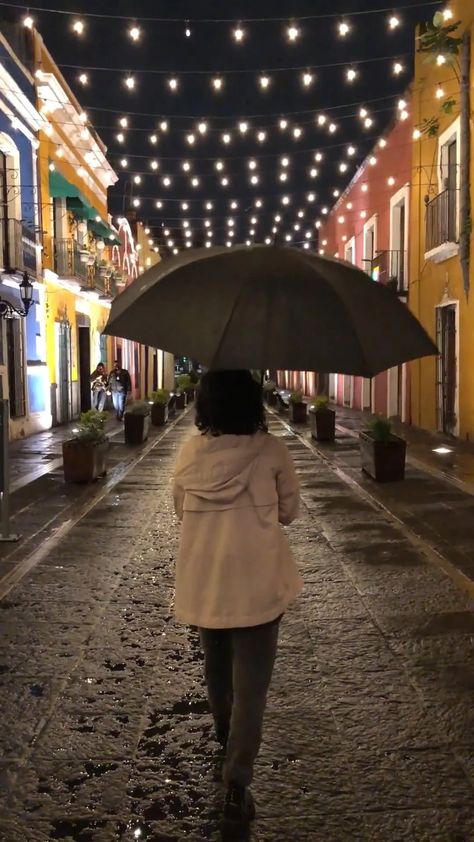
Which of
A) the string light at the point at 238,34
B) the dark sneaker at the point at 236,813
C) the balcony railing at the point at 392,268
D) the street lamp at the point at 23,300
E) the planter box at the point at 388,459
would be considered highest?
the string light at the point at 238,34

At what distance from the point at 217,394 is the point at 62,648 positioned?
2.49 meters

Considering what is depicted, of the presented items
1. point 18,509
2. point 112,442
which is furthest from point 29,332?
point 18,509

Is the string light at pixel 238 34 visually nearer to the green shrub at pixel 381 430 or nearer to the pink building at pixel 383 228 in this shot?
the green shrub at pixel 381 430

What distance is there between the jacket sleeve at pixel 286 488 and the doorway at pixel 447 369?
549 inches

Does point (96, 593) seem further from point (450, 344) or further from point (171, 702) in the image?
point (450, 344)

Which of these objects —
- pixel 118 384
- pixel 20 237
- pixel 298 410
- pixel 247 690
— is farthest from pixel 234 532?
pixel 118 384

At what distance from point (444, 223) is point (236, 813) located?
14.9 metres

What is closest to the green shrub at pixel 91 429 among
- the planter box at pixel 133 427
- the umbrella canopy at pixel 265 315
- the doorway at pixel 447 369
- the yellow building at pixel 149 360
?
the planter box at pixel 133 427

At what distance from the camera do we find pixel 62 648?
14.9ft

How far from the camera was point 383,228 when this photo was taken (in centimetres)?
2302

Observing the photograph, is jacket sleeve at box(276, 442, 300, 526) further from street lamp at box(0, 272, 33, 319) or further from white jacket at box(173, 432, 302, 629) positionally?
street lamp at box(0, 272, 33, 319)

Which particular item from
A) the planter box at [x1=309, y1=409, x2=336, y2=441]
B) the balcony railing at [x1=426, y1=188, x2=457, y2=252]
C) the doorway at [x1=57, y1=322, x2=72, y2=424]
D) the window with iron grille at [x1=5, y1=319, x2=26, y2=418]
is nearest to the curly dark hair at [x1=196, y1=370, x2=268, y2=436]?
the planter box at [x1=309, y1=409, x2=336, y2=441]

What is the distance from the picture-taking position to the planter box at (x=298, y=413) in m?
20.7

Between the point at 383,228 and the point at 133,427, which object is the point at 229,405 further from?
the point at 383,228
